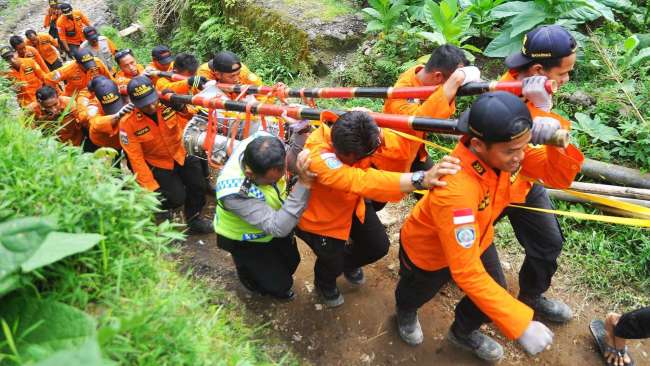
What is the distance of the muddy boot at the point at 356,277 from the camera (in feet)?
13.8

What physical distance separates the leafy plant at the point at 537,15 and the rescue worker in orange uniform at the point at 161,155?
4.56 metres

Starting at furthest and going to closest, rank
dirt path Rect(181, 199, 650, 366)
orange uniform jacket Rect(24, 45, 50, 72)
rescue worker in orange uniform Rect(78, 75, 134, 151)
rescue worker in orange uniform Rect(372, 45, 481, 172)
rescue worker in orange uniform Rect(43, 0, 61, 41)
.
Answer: rescue worker in orange uniform Rect(43, 0, 61, 41), orange uniform jacket Rect(24, 45, 50, 72), rescue worker in orange uniform Rect(78, 75, 134, 151), dirt path Rect(181, 199, 650, 366), rescue worker in orange uniform Rect(372, 45, 481, 172)

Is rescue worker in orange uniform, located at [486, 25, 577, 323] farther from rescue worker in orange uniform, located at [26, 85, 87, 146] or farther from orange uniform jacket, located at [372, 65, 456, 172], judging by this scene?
rescue worker in orange uniform, located at [26, 85, 87, 146]

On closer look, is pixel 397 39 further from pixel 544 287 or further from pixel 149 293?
pixel 149 293

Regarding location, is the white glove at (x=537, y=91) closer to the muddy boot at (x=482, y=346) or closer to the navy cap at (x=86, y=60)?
the muddy boot at (x=482, y=346)

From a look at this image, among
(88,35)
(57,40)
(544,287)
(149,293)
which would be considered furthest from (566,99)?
(57,40)

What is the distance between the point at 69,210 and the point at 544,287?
11.3 ft

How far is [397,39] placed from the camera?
7285 millimetres

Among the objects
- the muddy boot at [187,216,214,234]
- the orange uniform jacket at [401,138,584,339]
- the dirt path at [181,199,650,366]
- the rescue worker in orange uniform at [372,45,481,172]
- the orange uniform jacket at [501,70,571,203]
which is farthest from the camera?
the muddy boot at [187,216,214,234]

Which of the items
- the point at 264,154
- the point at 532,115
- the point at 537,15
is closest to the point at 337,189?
the point at 264,154

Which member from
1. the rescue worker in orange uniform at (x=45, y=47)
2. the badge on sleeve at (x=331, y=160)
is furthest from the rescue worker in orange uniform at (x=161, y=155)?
the rescue worker in orange uniform at (x=45, y=47)

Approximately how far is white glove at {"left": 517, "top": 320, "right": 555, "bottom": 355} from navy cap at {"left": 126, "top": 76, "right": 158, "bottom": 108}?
3926 mm

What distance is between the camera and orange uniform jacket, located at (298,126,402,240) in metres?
2.83

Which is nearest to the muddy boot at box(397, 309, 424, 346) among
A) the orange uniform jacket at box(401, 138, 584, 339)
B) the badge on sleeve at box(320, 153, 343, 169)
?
the orange uniform jacket at box(401, 138, 584, 339)
